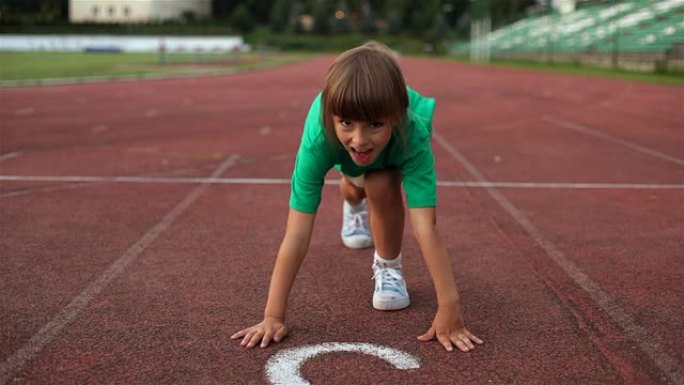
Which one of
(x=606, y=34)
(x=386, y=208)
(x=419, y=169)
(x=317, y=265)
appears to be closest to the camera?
(x=419, y=169)

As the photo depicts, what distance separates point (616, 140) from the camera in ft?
33.9

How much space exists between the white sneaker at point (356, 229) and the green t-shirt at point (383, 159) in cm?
154

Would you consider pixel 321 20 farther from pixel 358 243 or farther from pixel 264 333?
pixel 264 333

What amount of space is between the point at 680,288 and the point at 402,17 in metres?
112

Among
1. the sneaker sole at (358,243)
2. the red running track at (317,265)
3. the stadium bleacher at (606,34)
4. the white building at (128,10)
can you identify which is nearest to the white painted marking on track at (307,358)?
the red running track at (317,265)

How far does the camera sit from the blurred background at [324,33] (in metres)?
30.5

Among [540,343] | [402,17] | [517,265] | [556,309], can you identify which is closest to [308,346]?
[540,343]

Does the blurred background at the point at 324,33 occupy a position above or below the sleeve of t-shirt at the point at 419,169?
above

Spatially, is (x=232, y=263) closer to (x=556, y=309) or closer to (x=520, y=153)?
(x=556, y=309)

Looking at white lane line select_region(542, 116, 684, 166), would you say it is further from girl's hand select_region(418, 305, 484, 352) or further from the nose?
the nose

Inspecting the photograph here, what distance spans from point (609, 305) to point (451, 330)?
985mm

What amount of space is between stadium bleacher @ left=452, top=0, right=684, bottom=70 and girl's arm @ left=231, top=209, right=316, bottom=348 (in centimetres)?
2499

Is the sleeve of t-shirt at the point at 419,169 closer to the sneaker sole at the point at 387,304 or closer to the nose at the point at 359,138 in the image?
the nose at the point at 359,138

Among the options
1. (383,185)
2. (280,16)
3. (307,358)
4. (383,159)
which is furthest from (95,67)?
(280,16)
